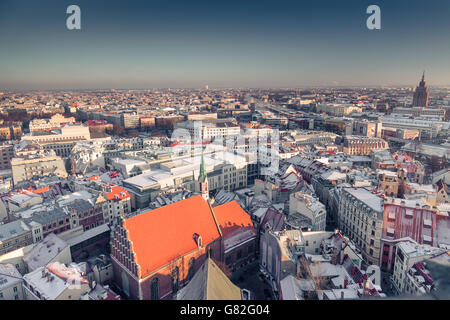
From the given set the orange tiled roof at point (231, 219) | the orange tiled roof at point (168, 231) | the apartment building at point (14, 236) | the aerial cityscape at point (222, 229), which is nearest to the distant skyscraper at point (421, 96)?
the aerial cityscape at point (222, 229)

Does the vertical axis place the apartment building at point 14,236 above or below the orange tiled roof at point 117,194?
below

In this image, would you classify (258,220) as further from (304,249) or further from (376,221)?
(376,221)

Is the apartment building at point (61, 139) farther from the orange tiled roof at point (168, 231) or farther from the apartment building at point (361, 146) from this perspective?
the apartment building at point (361, 146)

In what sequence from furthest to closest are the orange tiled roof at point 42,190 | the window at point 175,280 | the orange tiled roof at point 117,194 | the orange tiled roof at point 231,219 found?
the orange tiled roof at point 42,190 → the orange tiled roof at point 117,194 → the orange tiled roof at point 231,219 → the window at point 175,280

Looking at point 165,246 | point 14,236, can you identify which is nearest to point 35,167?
point 14,236

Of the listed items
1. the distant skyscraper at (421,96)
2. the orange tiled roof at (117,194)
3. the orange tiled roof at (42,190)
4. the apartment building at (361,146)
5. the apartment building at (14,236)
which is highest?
the distant skyscraper at (421,96)
